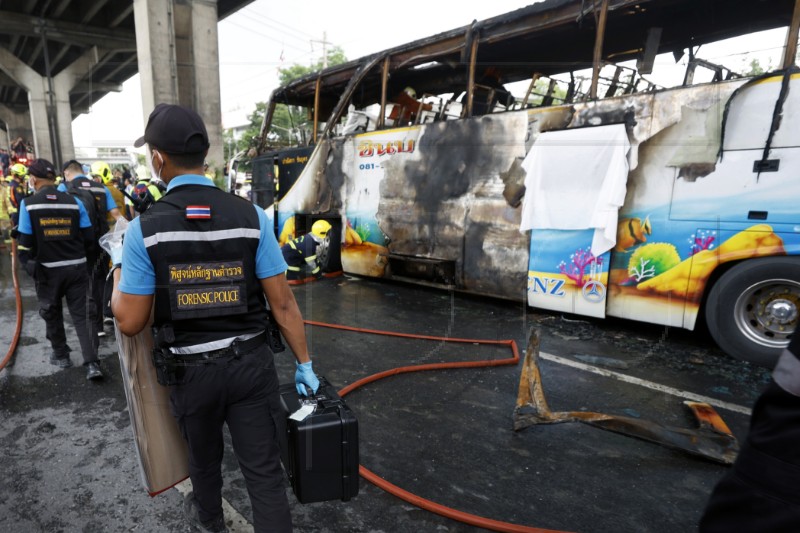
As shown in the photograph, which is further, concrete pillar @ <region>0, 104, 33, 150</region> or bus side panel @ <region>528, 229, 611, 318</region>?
concrete pillar @ <region>0, 104, 33, 150</region>

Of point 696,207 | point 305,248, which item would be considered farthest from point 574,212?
point 305,248

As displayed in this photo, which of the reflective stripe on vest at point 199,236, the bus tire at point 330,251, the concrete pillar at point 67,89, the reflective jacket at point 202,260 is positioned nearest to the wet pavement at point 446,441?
the reflective jacket at point 202,260

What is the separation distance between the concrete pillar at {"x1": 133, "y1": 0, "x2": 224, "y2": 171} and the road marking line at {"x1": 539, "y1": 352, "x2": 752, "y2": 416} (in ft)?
42.2

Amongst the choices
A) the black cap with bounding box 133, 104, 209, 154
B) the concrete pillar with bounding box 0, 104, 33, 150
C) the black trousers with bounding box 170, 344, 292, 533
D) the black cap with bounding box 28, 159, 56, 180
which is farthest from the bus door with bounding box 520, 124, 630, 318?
the concrete pillar with bounding box 0, 104, 33, 150

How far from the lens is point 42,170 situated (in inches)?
152

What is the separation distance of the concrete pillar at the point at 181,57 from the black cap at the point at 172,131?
13498mm

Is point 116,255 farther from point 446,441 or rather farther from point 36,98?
point 36,98

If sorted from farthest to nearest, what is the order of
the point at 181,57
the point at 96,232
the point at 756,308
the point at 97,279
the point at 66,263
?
the point at 181,57 → the point at 96,232 → the point at 97,279 → the point at 756,308 → the point at 66,263

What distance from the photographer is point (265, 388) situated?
173 cm

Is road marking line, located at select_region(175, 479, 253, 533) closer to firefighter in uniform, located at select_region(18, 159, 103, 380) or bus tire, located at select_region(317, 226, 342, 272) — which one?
firefighter in uniform, located at select_region(18, 159, 103, 380)

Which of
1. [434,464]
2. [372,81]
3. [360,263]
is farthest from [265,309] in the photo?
[372,81]

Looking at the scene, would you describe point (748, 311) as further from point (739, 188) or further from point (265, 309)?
point (265, 309)

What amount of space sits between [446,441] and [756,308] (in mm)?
3327

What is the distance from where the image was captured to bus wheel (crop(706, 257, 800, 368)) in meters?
3.87
